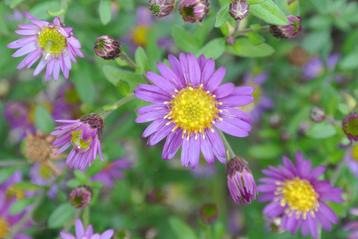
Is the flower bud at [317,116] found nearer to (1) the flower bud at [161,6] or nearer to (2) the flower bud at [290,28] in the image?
(2) the flower bud at [290,28]

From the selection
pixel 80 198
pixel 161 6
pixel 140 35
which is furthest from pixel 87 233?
pixel 140 35

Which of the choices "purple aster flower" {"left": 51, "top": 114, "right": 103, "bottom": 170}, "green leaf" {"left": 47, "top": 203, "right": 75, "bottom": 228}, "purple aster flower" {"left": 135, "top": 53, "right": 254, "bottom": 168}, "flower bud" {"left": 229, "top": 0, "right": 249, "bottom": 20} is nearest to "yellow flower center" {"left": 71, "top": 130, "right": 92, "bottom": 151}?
"purple aster flower" {"left": 51, "top": 114, "right": 103, "bottom": 170}

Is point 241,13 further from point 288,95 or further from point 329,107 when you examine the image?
point 288,95

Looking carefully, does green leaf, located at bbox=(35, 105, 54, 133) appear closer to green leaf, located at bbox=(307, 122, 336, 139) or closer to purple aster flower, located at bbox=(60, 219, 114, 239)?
purple aster flower, located at bbox=(60, 219, 114, 239)

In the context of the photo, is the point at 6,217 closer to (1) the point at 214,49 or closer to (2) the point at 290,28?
(1) the point at 214,49

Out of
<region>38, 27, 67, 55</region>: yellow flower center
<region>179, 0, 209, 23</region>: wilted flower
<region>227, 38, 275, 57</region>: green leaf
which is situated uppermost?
<region>179, 0, 209, 23</region>: wilted flower
